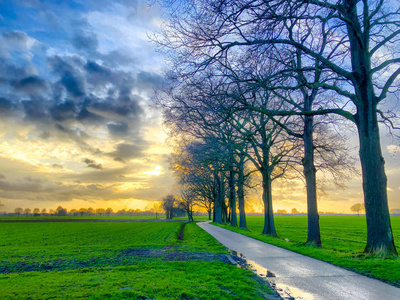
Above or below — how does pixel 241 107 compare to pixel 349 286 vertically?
above

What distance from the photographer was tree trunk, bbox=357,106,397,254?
9773 mm

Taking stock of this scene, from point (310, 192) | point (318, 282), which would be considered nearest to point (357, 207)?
point (310, 192)

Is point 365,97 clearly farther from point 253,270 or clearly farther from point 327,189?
point 327,189

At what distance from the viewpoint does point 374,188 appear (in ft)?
32.9

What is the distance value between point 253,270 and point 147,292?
3389 millimetres

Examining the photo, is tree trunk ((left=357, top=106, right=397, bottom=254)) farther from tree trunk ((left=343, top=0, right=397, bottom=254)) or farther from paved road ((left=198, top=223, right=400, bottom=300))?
paved road ((left=198, top=223, right=400, bottom=300))

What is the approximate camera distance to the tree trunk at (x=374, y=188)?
32.1ft

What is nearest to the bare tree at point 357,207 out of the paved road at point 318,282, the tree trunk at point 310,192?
the tree trunk at point 310,192

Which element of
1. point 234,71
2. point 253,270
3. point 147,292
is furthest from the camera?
point 234,71

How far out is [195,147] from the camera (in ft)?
76.1

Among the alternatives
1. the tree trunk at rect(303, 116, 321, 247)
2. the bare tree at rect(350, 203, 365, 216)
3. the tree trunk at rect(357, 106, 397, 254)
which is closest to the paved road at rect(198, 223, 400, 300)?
the tree trunk at rect(357, 106, 397, 254)

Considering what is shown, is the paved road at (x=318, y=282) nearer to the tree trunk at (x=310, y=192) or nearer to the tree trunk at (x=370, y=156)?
the tree trunk at (x=370, y=156)

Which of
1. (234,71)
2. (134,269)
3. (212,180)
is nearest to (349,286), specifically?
(134,269)

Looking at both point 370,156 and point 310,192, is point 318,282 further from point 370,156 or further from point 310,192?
point 310,192
